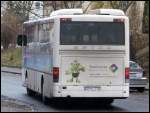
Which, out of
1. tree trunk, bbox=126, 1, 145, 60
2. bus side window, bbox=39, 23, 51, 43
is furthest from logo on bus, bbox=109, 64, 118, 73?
tree trunk, bbox=126, 1, 145, 60

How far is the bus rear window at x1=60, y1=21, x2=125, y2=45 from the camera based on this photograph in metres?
20.7

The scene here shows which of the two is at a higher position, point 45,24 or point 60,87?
point 45,24

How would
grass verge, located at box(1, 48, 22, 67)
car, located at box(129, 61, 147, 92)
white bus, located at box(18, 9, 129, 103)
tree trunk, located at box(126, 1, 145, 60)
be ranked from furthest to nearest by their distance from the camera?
grass verge, located at box(1, 48, 22, 67)
tree trunk, located at box(126, 1, 145, 60)
car, located at box(129, 61, 147, 92)
white bus, located at box(18, 9, 129, 103)

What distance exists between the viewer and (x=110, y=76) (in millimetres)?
20812

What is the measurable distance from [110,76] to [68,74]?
132 cm

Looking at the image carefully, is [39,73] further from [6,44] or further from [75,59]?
[6,44]

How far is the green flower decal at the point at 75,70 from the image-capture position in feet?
67.5

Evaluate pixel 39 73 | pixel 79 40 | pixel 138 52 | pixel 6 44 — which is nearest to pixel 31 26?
pixel 39 73

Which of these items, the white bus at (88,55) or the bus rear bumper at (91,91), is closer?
the bus rear bumper at (91,91)

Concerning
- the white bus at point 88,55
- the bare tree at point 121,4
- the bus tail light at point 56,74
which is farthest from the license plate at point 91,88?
the bare tree at point 121,4

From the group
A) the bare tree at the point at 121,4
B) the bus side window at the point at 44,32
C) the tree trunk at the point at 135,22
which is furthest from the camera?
the tree trunk at the point at 135,22

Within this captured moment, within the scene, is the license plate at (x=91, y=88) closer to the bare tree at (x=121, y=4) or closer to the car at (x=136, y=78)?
the car at (x=136, y=78)

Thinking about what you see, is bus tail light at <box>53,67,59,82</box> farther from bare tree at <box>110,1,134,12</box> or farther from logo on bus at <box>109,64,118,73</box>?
bare tree at <box>110,1,134,12</box>

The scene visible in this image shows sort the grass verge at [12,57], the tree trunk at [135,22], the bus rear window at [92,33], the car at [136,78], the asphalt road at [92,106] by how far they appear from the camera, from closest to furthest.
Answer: the asphalt road at [92,106] → the bus rear window at [92,33] → the car at [136,78] → the tree trunk at [135,22] → the grass verge at [12,57]
